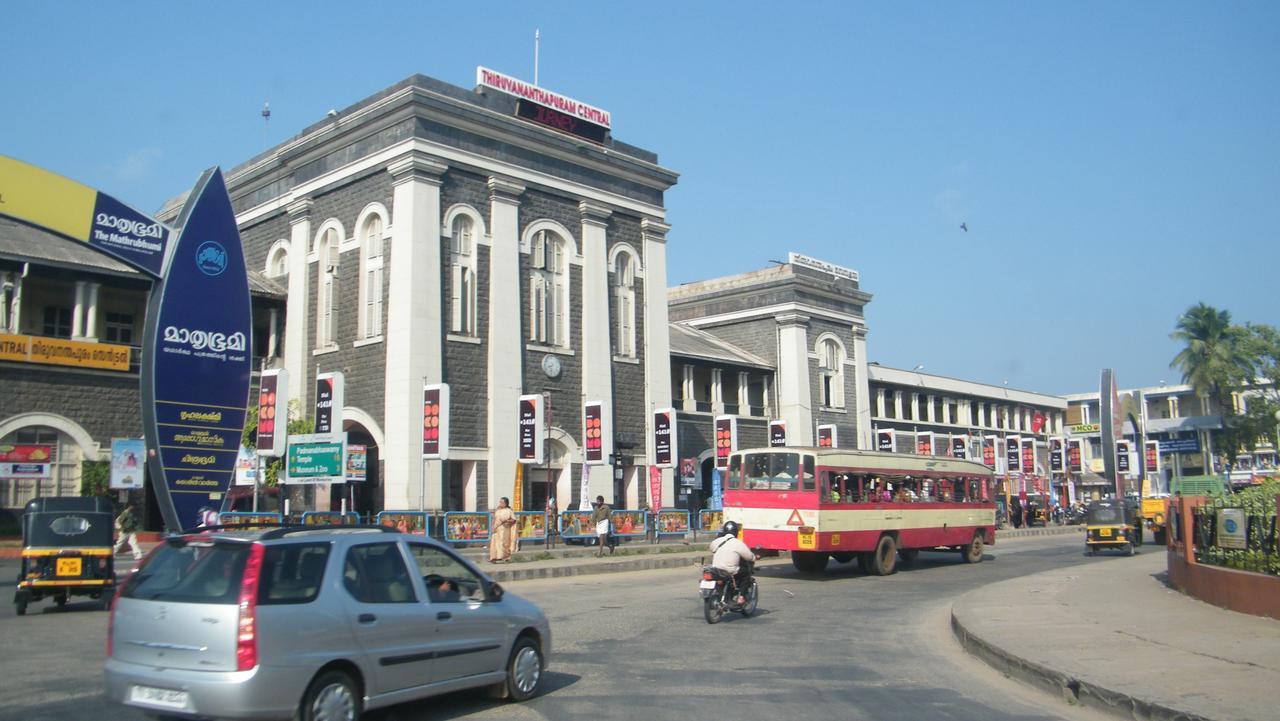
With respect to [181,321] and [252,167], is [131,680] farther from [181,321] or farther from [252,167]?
[252,167]

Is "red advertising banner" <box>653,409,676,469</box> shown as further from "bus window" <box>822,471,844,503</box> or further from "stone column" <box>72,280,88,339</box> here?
"stone column" <box>72,280,88,339</box>

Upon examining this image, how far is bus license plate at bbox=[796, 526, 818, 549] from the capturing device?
21156 mm

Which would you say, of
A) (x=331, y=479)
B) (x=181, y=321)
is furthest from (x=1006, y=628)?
(x=331, y=479)

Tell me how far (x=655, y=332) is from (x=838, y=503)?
19.1 metres

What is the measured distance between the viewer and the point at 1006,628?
1295 centimetres

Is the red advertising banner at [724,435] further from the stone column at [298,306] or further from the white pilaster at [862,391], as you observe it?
the stone column at [298,306]

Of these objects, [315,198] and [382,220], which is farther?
[315,198]

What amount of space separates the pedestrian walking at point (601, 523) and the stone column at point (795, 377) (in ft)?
61.9

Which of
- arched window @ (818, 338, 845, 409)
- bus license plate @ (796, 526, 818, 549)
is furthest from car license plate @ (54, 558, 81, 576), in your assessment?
arched window @ (818, 338, 845, 409)

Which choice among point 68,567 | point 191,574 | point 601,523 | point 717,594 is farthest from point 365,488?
point 191,574

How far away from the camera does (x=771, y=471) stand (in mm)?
22141

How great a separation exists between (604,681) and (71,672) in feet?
17.5

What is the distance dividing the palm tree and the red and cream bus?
4890cm

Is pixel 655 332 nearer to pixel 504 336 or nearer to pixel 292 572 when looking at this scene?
pixel 504 336
